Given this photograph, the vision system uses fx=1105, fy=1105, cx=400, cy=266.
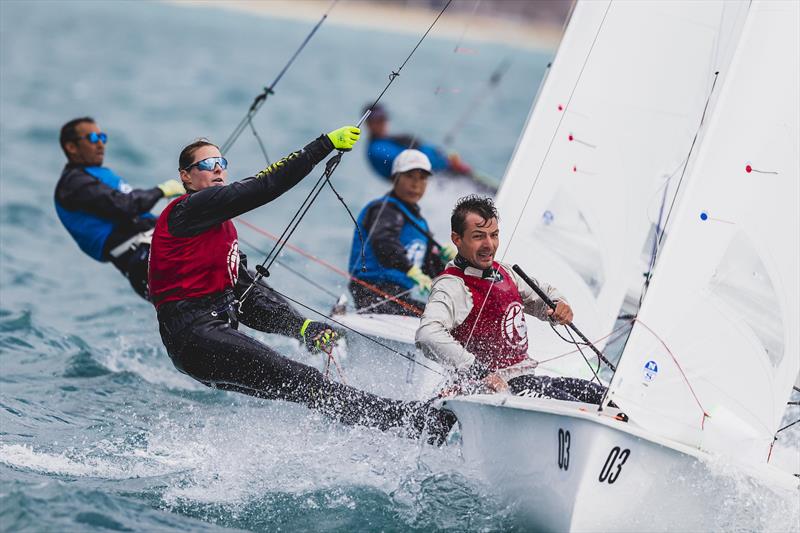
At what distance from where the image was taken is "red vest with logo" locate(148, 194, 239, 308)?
3.92 m

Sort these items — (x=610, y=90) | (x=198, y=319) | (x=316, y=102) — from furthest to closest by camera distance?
1. (x=316, y=102)
2. (x=610, y=90)
3. (x=198, y=319)

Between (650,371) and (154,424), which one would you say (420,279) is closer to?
(154,424)

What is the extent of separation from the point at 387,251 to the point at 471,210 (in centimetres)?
162

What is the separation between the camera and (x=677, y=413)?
11.4ft

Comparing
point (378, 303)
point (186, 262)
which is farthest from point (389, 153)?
point (186, 262)

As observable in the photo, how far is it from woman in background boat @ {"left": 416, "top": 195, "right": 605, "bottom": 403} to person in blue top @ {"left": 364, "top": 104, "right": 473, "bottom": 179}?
112 cm

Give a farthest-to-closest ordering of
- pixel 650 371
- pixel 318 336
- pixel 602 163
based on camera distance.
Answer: pixel 602 163 → pixel 318 336 → pixel 650 371

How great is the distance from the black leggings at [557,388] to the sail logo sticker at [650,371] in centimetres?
38

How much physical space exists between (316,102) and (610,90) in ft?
63.3

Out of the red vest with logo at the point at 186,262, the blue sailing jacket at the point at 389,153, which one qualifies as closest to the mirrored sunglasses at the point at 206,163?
the red vest with logo at the point at 186,262

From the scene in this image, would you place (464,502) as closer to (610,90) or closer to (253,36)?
(610,90)

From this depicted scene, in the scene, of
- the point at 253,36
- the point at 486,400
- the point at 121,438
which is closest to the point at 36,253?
the point at 121,438

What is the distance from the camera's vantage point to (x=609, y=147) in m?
5.00

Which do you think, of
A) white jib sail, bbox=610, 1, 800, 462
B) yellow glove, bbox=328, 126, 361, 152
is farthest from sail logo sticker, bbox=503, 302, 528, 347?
yellow glove, bbox=328, 126, 361, 152
